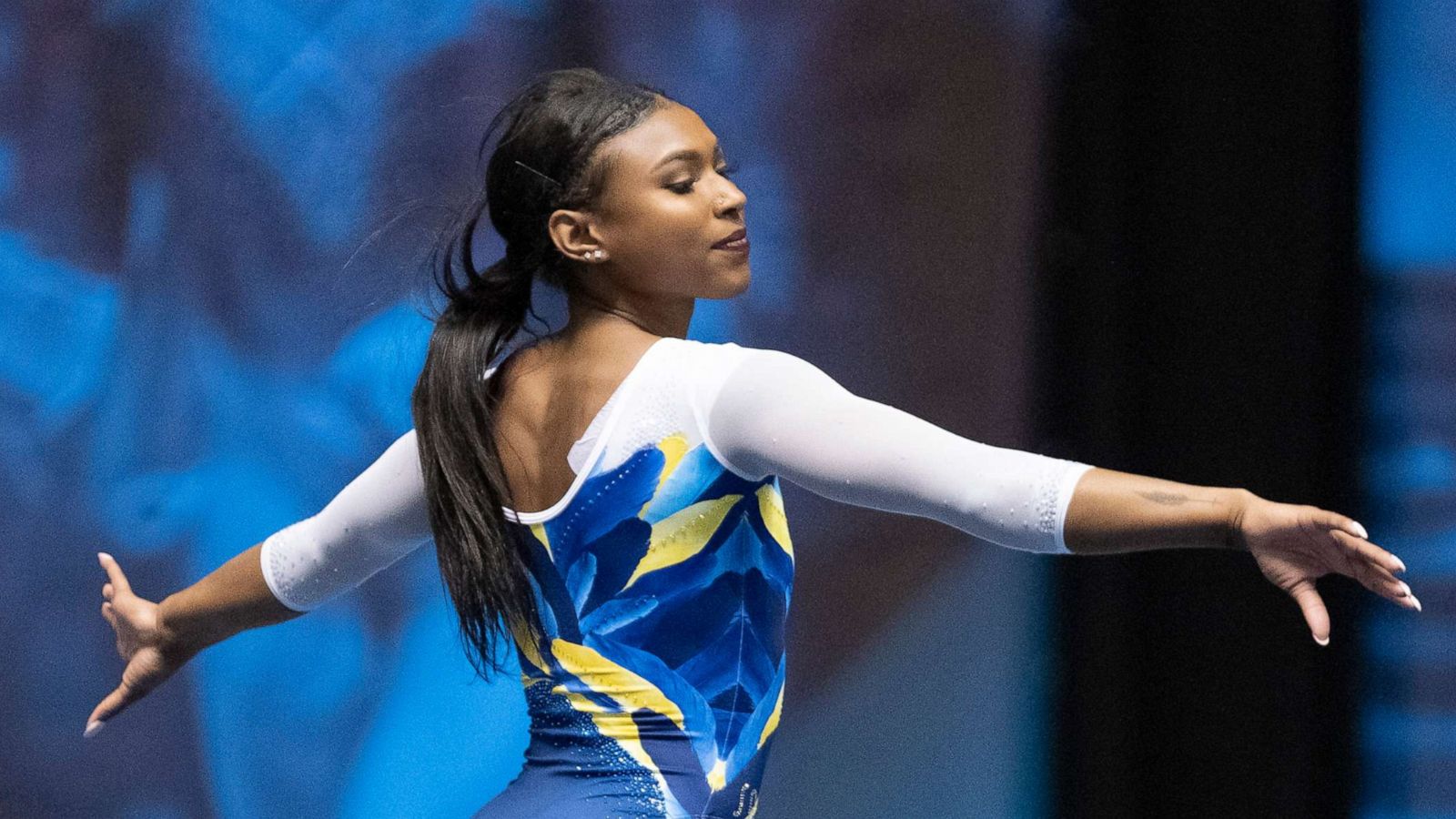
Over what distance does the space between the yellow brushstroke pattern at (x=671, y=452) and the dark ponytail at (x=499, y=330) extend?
18cm

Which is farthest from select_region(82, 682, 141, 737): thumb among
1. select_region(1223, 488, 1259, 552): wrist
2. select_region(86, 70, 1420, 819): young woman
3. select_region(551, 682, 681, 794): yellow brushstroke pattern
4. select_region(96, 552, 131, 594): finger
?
select_region(1223, 488, 1259, 552): wrist

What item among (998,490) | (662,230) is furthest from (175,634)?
(998,490)

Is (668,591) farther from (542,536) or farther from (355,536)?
(355,536)

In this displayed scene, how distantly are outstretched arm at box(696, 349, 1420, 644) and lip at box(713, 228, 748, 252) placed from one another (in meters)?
0.20

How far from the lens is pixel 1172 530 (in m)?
1.38

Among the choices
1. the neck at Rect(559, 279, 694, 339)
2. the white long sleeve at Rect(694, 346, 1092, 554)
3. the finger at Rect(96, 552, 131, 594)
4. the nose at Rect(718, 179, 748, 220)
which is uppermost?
the nose at Rect(718, 179, 748, 220)

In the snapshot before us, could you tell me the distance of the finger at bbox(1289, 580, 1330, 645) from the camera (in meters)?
1.30

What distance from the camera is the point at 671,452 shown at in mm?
1655

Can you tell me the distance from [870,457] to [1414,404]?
144 centimetres

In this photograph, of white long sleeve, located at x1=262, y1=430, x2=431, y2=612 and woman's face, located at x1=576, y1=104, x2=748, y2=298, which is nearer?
woman's face, located at x1=576, y1=104, x2=748, y2=298

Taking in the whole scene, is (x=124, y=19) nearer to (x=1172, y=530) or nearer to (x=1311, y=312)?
(x=1311, y=312)

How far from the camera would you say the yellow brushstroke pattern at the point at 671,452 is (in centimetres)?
165

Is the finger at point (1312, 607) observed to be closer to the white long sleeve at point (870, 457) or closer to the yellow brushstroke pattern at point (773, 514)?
the white long sleeve at point (870, 457)

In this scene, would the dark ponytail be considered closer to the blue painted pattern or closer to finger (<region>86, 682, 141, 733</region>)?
the blue painted pattern
